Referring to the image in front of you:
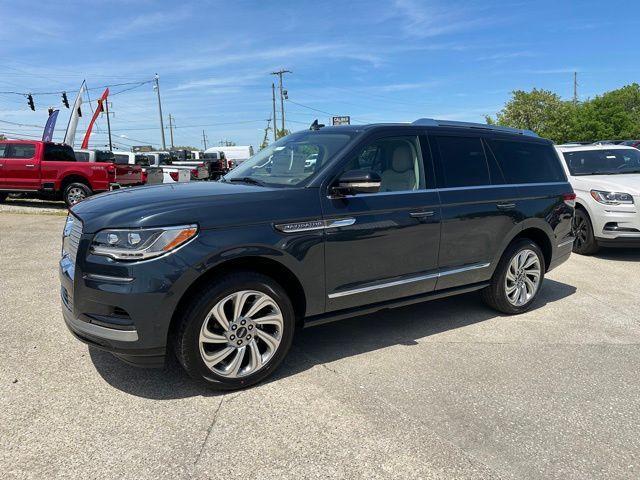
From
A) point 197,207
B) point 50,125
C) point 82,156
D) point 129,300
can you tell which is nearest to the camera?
point 129,300

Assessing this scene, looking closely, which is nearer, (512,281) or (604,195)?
(512,281)

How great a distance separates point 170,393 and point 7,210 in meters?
12.4

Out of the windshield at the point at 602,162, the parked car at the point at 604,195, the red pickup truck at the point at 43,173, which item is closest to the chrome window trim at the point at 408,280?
the parked car at the point at 604,195

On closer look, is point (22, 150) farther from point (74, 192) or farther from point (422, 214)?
point (422, 214)

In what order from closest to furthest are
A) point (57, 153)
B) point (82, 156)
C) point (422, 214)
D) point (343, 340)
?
1. point (422, 214)
2. point (343, 340)
3. point (57, 153)
4. point (82, 156)

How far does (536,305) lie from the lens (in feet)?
17.8

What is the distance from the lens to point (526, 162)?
5.11 metres

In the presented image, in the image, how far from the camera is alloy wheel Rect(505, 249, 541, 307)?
495 cm

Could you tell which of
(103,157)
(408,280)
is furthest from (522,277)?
(103,157)

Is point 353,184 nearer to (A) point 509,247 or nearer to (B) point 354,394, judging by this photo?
(B) point 354,394

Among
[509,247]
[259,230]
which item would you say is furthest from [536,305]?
[259,230]

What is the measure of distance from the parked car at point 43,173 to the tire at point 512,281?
11949 mm

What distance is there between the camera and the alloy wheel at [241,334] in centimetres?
317

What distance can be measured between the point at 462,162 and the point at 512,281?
1380 millimetres
